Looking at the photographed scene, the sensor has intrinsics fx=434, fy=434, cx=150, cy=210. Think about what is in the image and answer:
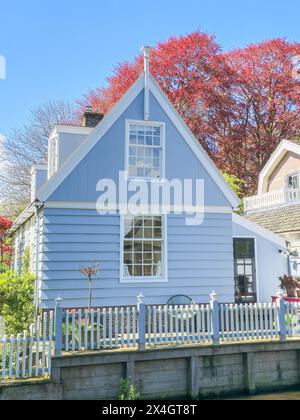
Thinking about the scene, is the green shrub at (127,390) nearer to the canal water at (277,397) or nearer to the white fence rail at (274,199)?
the canal water at (277,397)

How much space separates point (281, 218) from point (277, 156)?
640 cm

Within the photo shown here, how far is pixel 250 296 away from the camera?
48.8 feet

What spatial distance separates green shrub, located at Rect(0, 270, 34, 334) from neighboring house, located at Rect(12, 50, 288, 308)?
543 millimetres

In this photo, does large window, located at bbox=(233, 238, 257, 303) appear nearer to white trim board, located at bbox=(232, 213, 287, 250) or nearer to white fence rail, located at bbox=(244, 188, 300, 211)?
white trim board, located at bbox=(232, 213, 287, 250)

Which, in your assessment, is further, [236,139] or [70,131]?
[236,139]

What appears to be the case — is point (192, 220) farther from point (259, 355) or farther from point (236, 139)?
point (236, 139)

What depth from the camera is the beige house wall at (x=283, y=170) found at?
75.5 ft

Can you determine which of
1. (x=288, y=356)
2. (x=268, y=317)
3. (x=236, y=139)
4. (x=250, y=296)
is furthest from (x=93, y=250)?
(x=236, y=139)

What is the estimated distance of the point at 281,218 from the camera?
728 inches

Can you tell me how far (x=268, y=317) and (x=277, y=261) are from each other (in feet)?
18.5

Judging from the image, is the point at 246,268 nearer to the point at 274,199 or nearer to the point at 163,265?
the point at 163,265

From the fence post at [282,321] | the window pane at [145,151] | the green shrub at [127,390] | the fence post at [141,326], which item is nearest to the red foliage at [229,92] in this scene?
the window pane at [145,151]

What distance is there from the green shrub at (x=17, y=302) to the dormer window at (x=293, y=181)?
16247 mm

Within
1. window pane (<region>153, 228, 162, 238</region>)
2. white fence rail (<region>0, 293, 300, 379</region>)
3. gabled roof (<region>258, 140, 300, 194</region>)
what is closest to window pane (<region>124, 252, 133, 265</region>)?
window pane (<region>153, 228, 162, 238</region>)
